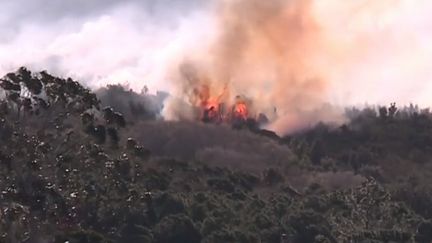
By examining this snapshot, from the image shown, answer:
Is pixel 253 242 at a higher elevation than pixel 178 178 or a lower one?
lower

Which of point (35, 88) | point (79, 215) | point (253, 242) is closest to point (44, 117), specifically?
point (35, 88)

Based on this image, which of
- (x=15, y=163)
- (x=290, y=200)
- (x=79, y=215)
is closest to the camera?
(x=15, y=163)

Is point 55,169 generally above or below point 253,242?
above

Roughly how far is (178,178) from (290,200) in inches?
820

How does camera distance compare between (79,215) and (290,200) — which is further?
(290,200)

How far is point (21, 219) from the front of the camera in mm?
46031

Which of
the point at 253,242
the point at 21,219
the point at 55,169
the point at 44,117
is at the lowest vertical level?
the point at 253,242

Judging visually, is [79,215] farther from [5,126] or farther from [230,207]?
[230,207]

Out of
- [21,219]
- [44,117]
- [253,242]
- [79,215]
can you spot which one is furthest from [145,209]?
[21,219]

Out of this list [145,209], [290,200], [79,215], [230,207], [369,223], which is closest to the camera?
[79,215]

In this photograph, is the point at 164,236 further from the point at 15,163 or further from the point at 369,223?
the point at 15,163

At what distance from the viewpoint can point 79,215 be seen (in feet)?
218

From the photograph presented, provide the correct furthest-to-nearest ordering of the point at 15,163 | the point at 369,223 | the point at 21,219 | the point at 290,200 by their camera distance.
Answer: the point at 290,200 < the point at 369,223 < the point at 15,163 < the point at 21,219

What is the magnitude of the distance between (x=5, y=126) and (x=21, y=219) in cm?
846
